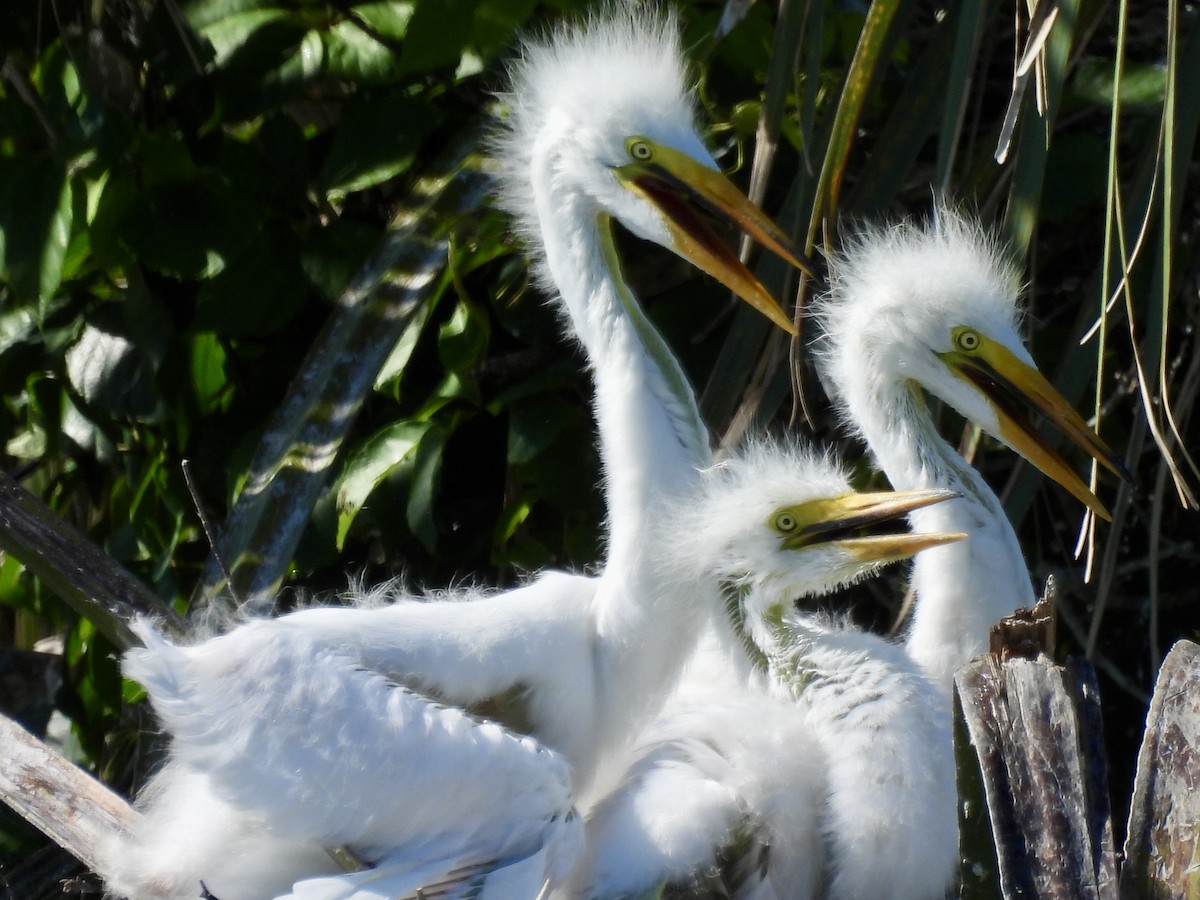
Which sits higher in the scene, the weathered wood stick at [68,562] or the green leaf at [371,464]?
the green leaf at [371,464]

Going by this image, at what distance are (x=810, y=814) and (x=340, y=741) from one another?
684 millimetres

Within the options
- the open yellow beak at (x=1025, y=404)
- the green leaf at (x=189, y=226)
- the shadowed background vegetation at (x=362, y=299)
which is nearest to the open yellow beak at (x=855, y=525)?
the shadowed background vegetation at (x=362, y=299)

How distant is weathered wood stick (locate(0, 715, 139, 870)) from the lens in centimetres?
204

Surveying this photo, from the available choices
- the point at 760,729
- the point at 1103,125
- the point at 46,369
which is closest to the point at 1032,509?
the point at 1103,125

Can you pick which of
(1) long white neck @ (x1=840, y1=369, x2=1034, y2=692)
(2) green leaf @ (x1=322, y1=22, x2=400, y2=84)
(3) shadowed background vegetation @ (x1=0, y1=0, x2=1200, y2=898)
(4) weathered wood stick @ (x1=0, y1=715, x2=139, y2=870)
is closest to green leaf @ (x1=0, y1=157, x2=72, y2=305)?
(3) shadowed background vegetation @ (x1=0, y1=0, x2=1200, y2=898)

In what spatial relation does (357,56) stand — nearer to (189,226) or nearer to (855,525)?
(189,226)

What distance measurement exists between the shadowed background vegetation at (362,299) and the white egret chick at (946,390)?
9cm

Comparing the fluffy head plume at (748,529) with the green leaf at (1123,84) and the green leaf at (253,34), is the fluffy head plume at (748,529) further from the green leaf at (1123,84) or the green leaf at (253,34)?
the green leaf at (253,34)

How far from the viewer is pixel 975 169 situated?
2477 mm

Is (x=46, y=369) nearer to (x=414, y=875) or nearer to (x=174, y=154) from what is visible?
(x=174, y=154)

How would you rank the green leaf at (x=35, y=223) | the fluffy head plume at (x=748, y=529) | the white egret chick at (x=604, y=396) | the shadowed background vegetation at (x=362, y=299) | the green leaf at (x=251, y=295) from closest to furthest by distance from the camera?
the white egret chick at (x=604, y=396)
the fluffy head plume at (x=748, y=529)
the shadowed background vegetation at (x=362, y=299)
the green leaf at (x=35, y=223)
the green leaf at (x=251, y=295)

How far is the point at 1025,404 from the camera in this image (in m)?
2.48

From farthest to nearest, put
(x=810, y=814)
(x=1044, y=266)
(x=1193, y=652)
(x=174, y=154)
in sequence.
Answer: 1. (x=1044, y=266)
2. (x=174, y=154)
3. (x=810, y=814)
4. (x=1193, y=652)

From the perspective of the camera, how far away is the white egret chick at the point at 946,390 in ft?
7.93
